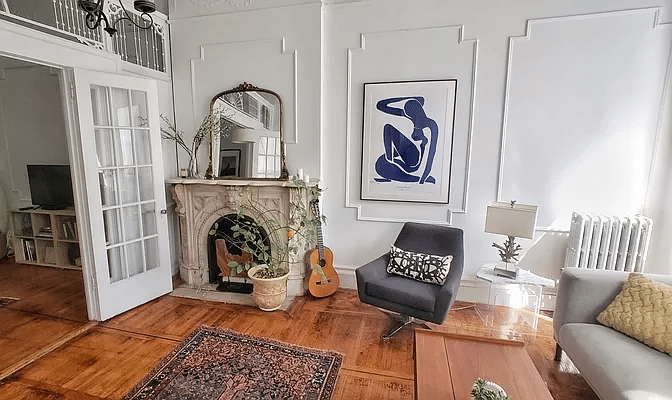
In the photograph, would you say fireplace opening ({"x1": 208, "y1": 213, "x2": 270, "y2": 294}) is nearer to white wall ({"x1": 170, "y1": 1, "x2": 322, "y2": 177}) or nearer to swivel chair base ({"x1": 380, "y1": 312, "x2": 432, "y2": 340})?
white wall ({"x1": 170, "y1": 1, "x2": 322, "y2": 177})

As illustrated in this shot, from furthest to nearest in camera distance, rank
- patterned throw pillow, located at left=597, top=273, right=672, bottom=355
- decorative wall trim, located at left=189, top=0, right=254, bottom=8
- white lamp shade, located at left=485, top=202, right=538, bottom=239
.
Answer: decorative wall trim, located at left=189, top=0, right=254, bottom=8 → white lamp shade, located at left=485, top=202, right=538, bottom=239 → patterned throw pillow, located at left=597, top=273, right=672, bottom=355

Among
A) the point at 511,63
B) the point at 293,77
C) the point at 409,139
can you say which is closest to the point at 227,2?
the point at 293,77

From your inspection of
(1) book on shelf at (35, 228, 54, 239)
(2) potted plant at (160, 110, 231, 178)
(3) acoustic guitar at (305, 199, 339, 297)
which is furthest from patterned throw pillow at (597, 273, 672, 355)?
(1) book on shelf at (35, 228, 54, 239)

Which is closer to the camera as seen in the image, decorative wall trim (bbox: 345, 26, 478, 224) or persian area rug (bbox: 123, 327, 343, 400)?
persian area rug (bbox: 123, 327, 343, 400)

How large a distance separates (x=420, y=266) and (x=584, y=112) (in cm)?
183

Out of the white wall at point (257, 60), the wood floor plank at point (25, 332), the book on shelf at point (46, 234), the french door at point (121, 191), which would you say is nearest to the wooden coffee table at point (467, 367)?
the white wall at point (257, 60)

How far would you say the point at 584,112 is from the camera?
2.66 m

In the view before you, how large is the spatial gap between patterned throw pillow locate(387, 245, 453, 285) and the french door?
2.20 metres

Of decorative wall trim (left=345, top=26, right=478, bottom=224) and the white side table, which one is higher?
decorative wall trim (left=345, top=26, right=478, bottom=224)

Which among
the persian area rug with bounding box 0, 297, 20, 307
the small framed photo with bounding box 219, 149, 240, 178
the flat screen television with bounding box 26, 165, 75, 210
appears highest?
the small framed photo with bounding box 219, 149, 240, 178

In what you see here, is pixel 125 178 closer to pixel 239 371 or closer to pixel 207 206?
pixel 207 206

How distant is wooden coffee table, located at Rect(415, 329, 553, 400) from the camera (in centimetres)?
142

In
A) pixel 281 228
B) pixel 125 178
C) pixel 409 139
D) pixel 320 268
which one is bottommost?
pixel 320 268

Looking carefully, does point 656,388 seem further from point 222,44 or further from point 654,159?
point 222,44
